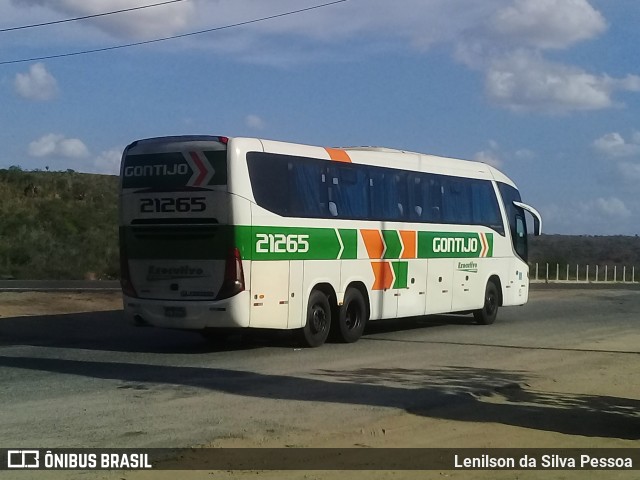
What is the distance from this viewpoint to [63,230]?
65.5 metres

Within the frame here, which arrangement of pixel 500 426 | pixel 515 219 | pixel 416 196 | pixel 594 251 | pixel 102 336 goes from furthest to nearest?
pixel 594 251, pixel 515 219, pixel 416 196, pixel 102 336, pixel 500 426

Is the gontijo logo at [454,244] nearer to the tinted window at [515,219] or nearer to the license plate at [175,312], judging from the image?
the tinted window at [515,219]

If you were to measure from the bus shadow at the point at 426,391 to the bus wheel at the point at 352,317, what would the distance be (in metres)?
3.87

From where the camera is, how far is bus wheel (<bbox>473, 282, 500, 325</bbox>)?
80.6ft

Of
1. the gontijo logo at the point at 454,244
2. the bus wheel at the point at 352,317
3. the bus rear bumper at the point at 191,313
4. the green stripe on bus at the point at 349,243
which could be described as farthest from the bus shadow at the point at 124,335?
the gontijo logo at the point at 454,244

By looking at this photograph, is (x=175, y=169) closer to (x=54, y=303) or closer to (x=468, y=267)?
(x=468, y=267)

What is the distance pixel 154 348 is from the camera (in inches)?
725

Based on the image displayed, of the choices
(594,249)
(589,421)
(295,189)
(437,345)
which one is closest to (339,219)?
(295,189)

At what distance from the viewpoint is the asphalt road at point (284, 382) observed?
10672 mm

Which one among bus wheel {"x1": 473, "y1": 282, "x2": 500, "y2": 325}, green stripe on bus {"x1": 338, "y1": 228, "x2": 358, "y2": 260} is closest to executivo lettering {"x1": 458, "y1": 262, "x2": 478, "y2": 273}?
bus wheel {"x1": 473, "y1": 282, "x2": 500, "y2": 325}

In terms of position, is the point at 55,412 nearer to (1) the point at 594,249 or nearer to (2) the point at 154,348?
(2) the point at 154,348

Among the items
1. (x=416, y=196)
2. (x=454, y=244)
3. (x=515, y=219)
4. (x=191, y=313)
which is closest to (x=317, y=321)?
(x=191, y=313)

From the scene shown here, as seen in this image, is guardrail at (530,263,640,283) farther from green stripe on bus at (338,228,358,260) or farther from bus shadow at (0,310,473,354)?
green stripe on bus at (338,228,358,260)

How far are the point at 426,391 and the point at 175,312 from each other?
554 centimetres
